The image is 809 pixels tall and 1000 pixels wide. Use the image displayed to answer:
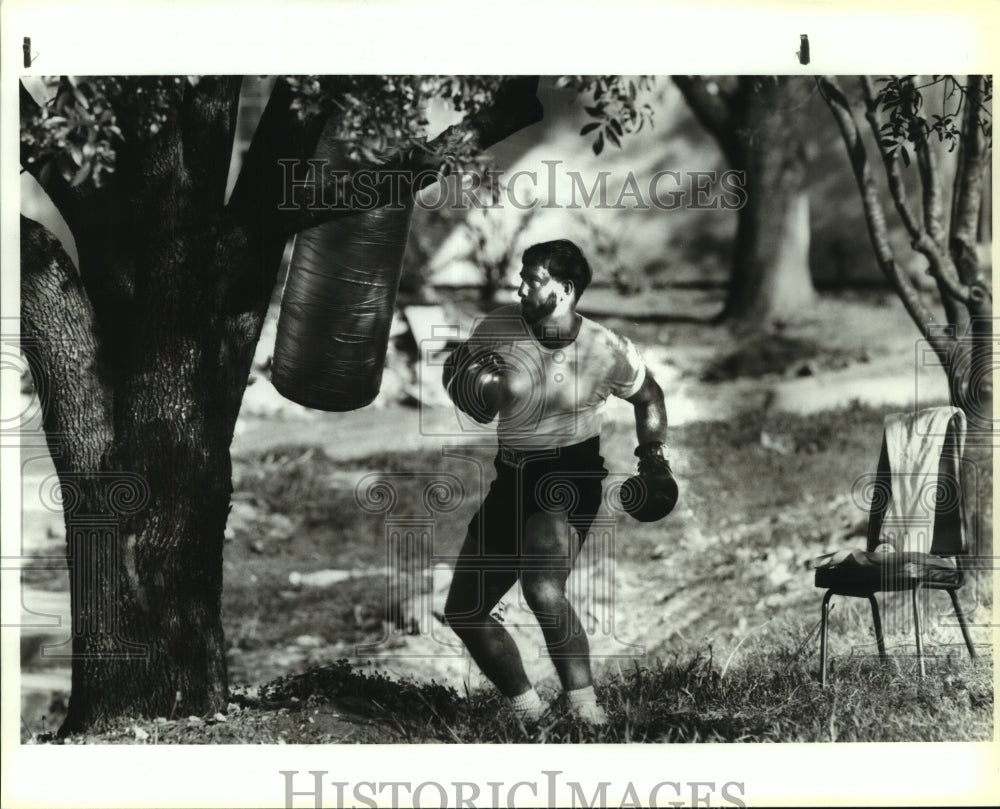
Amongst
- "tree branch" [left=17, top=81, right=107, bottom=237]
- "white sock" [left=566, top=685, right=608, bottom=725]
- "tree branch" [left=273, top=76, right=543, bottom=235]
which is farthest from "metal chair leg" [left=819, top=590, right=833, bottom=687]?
"tree branch" [left=17, top=81, right=107, bottom=237]

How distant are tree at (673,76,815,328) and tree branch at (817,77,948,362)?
0.17 metres

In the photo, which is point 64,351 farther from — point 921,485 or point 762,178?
point 921,485

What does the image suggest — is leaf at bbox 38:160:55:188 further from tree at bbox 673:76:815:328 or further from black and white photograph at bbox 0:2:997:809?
tree at bbox 673:76:815:328

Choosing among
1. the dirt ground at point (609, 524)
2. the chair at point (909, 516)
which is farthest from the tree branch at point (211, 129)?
the chair at point (909, 516)

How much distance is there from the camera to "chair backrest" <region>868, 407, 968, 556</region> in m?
6.03

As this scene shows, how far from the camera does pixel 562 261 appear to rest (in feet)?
19.4

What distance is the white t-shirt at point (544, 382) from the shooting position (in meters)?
5.90

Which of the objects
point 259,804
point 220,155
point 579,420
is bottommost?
point 259,804

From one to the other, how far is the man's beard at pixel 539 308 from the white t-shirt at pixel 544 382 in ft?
0.12

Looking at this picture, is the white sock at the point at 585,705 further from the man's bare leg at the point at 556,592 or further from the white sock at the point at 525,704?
the white sock at the point at 525,704
